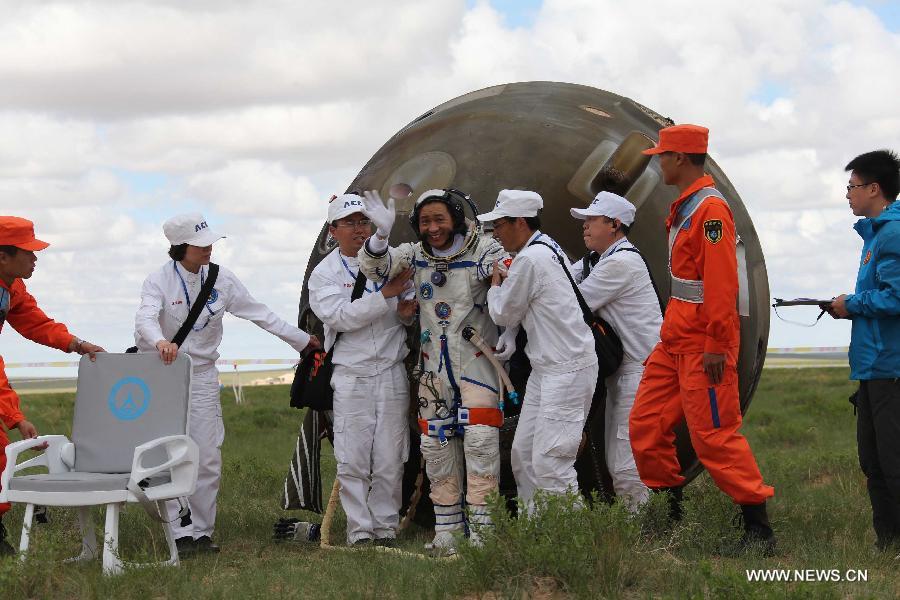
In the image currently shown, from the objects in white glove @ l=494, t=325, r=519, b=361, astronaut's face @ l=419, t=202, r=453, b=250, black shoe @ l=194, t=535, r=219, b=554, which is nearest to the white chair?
black shoe @ l=194, t=535, r=219, b=554

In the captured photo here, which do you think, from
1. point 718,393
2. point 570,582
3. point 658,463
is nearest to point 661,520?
point 658,463

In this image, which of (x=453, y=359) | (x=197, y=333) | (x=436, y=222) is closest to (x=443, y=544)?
(x=453, y=359)

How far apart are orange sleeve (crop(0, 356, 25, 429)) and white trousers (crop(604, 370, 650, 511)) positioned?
11.8ft

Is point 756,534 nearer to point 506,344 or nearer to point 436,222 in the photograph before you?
point 506,344

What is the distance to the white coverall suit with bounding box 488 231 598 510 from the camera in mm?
6602

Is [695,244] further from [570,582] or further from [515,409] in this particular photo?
[570,582]

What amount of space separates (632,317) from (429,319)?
119cm

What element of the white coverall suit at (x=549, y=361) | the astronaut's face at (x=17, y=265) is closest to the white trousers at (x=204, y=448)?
the astronaut's face at (x=17, y=265)

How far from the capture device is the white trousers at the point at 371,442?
730cm

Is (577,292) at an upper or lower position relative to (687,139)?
lower

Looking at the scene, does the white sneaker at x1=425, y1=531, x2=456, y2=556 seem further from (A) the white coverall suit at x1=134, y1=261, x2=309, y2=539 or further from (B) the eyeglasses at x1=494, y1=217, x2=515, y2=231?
(B) the eyeglasses at x1=494, y1=217, x2=515, y2=231

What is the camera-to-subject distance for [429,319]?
7012mm

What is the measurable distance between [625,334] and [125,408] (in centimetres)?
303

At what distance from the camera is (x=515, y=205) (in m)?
6.64
